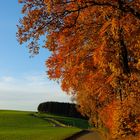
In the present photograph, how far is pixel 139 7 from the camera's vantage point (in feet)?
80.2

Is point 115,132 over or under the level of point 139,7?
under

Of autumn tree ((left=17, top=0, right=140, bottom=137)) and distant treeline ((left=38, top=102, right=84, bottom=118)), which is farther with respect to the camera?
distant treeline ((left=38, top=102, right=84, bottom=118))

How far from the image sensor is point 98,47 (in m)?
28.6

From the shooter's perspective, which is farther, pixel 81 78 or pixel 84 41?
pixel 81 78

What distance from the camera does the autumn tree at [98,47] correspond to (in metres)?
25.0

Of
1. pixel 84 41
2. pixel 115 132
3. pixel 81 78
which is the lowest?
pixel 115 132

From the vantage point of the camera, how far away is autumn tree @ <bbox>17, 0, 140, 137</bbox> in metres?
25.0

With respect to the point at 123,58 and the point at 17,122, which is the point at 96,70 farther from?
the point at 17,122

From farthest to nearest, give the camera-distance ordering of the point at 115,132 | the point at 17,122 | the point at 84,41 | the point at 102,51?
1. the point at 17,122
2. the point at 115,132
3. the point at 84,41
4. the point at 102,51

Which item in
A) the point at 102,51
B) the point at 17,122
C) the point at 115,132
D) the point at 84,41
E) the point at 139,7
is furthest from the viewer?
the point at 17,122

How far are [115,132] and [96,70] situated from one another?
462 cm

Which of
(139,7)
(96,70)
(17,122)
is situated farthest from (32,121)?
(139,7)

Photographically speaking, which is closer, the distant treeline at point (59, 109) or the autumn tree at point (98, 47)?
the autumn tree at point (98, 47)

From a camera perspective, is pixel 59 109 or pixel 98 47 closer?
pixel 98 47
